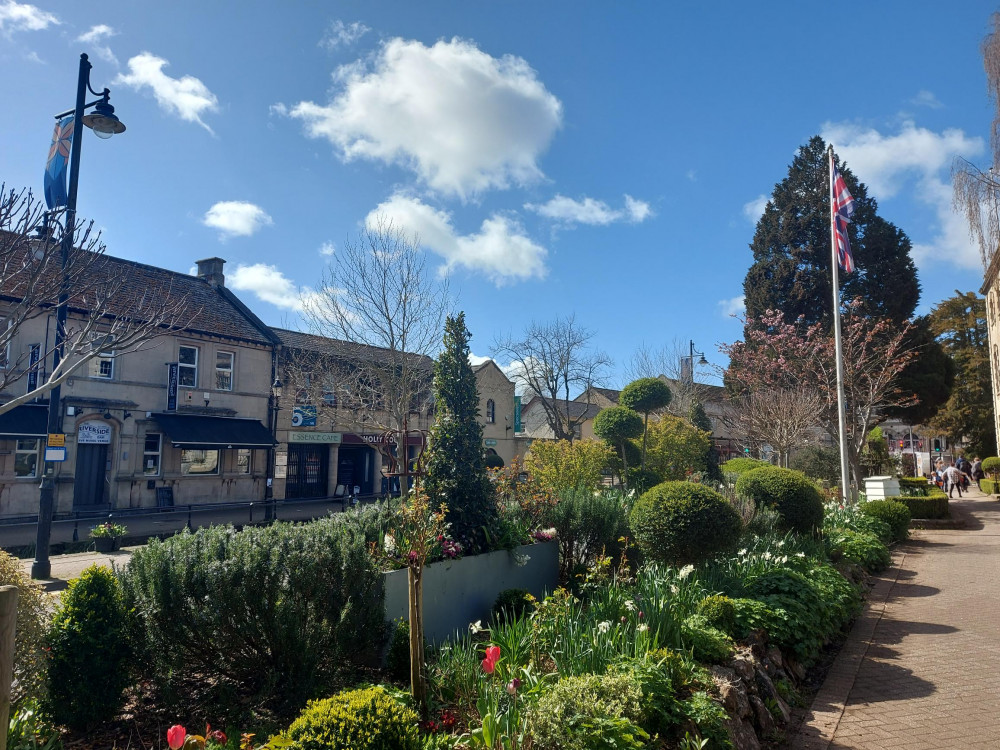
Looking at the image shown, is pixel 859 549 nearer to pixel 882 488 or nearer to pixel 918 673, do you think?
pixel 918 673

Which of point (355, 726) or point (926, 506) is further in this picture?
point (926, 506)

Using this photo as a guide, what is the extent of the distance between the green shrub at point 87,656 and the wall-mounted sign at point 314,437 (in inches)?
898

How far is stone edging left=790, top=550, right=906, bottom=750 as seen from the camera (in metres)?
4.67

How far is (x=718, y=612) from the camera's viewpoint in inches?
213

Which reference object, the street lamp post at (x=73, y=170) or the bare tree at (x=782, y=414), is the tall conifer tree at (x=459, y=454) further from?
the bare tree at (x=782, y=414)

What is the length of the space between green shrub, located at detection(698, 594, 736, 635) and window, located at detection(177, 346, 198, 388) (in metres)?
21.2

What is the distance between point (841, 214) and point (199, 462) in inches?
850

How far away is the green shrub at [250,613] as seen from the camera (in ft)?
13.5

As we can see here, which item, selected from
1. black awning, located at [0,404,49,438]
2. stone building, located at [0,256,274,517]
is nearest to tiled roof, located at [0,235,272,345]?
stone building, located at [0,256,274,517]

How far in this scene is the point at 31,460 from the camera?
18453mm

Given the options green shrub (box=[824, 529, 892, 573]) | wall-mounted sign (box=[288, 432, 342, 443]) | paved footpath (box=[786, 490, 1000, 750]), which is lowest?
paved footpath (box=[786, 490, 1000, 750])

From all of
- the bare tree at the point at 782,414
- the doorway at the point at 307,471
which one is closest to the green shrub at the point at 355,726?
the bare tree at the point at 782,414

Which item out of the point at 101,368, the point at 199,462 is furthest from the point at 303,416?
the point at 101,368

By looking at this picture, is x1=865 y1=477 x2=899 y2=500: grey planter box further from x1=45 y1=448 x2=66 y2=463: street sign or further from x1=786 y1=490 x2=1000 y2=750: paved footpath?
x1=45 y1=448 x2=66 y2=463: street sign
